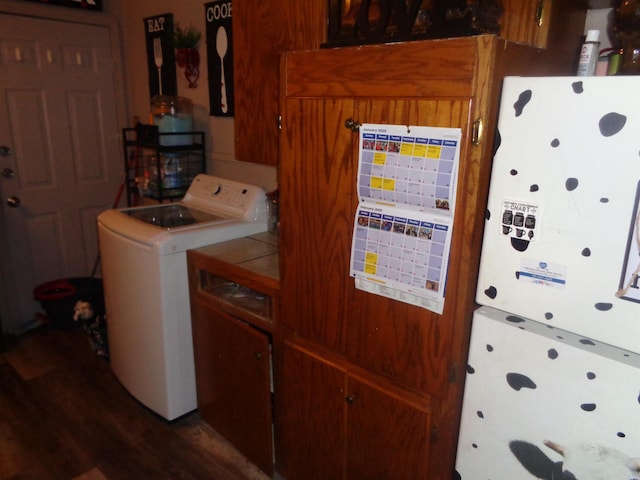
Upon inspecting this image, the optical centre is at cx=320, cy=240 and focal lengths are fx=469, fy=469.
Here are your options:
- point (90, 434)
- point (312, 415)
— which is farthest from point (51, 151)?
point (312, 415)

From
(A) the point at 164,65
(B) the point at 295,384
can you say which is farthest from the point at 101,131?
(B) the point at 295,384

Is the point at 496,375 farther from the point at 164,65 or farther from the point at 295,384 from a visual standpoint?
the point at 164,65

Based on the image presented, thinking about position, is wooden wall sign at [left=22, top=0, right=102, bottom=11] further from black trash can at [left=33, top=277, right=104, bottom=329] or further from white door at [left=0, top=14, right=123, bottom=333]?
black trash can at [left=33, top=277, right=104, bottom=329]

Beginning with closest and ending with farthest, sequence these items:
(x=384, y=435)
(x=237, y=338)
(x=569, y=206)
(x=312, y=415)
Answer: (x=569, y=206)
(x=384, y=435)
(x=312, y=415)
(x=237, y=338)

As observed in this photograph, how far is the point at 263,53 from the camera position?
1741 mm

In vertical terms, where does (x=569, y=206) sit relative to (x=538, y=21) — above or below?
below

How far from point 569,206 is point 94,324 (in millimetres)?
2726

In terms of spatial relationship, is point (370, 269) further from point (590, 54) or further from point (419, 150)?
point (590, 54)

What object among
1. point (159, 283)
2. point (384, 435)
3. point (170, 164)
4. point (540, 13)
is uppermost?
point (540, 13)

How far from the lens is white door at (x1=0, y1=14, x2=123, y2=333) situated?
2.95m

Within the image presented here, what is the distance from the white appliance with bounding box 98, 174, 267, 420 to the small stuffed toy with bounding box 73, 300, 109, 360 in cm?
31

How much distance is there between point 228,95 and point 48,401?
188cm

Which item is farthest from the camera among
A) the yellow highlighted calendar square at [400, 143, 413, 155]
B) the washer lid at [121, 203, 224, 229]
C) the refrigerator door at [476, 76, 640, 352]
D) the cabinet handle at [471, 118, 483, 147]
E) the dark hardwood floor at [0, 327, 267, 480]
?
the washer lid at [121, 203, 224, 229]

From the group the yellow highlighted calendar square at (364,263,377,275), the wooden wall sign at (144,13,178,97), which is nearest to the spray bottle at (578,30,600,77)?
the yellow highlighted calendar square at (364,263,377,275)
